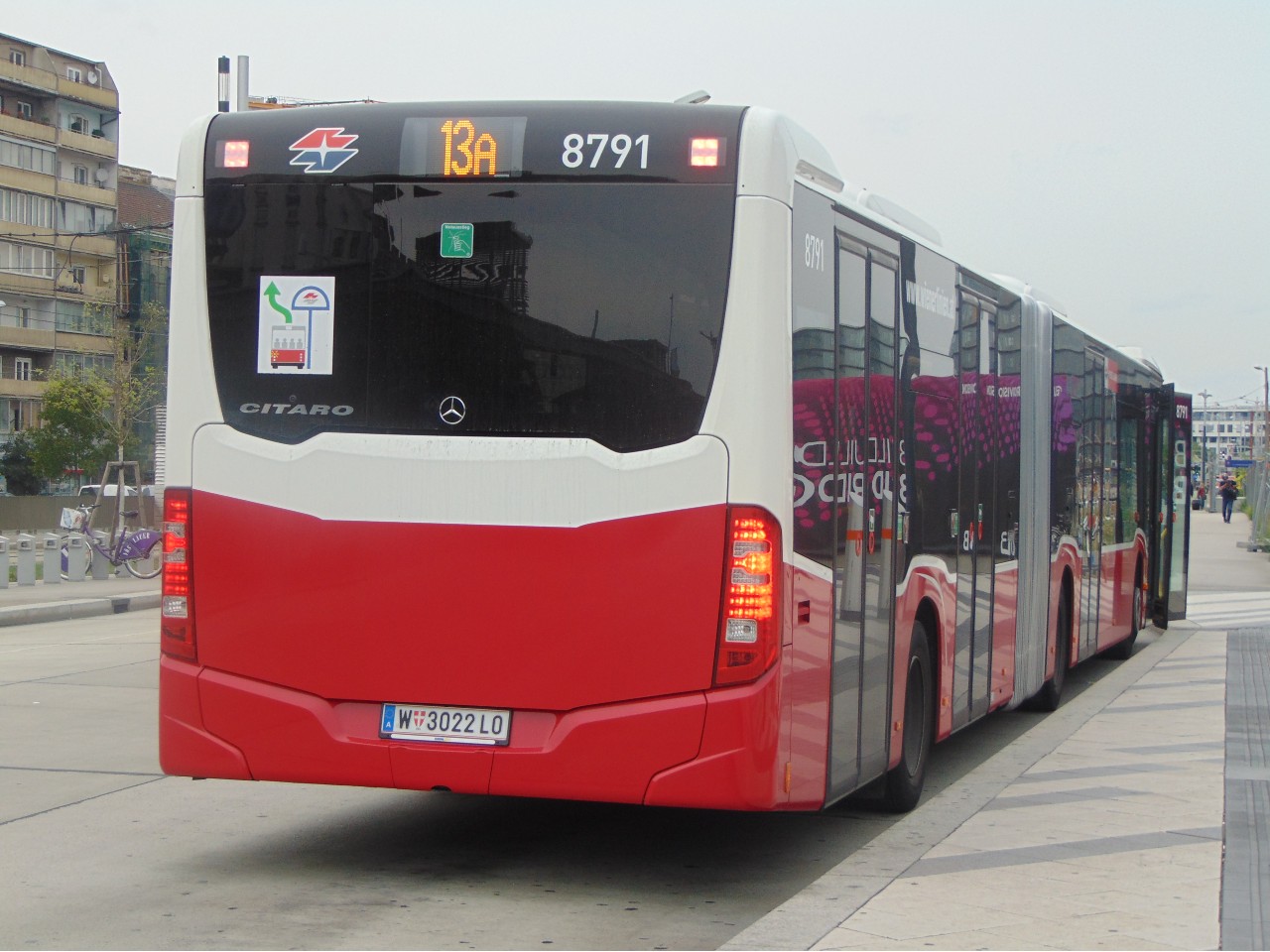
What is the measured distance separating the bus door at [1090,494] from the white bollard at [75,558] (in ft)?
58.5

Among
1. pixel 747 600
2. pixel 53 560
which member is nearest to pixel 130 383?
pixel 53 560

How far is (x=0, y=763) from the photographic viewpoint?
410 inches

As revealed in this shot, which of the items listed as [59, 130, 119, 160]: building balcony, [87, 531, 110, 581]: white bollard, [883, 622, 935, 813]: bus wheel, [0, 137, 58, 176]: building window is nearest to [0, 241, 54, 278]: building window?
[0, 137, 58, 176]: building window

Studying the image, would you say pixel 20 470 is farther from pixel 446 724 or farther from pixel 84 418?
pixel 446 724

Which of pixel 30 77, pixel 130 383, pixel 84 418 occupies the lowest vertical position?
pixel 84 418

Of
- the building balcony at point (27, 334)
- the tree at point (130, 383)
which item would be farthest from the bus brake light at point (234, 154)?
the building balcony at point (27, 334)

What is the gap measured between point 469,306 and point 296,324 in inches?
29.2

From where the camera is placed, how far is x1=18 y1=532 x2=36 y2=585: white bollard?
26266 mm

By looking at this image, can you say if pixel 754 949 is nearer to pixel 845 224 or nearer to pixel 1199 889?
pixel 1199 889

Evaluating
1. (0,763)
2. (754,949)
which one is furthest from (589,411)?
(0,763)

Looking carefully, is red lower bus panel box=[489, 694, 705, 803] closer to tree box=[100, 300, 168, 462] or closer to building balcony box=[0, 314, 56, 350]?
tree box=[100, 300, 168, 462]

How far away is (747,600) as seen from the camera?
6.55m

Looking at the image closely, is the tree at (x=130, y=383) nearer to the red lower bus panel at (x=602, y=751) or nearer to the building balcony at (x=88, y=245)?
the building balcony at (x=88, y=245)

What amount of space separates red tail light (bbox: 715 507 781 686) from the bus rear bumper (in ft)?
0.28
